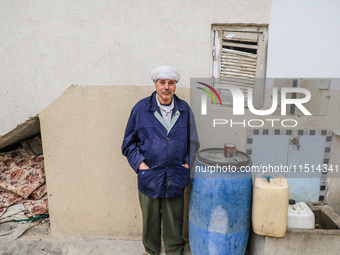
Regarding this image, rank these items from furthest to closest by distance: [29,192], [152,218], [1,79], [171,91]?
[29,192] < [1,79] < [152,218] < [171,91]

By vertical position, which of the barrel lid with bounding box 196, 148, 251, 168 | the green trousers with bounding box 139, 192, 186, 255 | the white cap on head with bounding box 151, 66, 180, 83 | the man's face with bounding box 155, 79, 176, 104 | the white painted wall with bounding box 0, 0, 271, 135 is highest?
the white painted wall with bounding box 0, 0, 271, 135

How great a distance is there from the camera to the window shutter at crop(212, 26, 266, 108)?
2590 millimetres

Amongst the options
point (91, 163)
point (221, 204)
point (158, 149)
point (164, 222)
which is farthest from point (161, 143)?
point (91, 163)

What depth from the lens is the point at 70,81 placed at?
8.74 feet

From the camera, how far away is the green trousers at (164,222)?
2463 millimetres

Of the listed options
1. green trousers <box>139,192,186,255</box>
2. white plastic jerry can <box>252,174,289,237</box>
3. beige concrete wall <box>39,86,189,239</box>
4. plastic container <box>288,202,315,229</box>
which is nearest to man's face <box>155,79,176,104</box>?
beige concrete wall <box>39,86,189,239</box>

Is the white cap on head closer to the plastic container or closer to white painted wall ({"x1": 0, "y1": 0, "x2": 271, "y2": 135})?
white painted wall ({"x1": 0, "y1": 0, "x2": 271, "y2": 135})

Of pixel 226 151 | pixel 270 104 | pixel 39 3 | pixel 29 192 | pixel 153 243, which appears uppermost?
pixel 39 3

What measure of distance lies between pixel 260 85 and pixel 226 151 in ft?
2.74

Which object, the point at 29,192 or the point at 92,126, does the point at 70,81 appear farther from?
the point at 29,192

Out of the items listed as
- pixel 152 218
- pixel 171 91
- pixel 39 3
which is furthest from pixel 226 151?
pixel 39 3

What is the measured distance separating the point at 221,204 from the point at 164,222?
0.67 metres

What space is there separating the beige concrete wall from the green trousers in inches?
14.3

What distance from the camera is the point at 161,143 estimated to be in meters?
2.27
